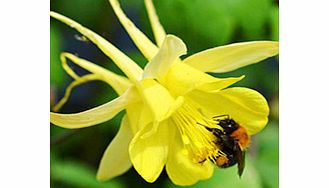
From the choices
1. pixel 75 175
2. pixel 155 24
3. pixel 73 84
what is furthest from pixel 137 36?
pixel 75 175

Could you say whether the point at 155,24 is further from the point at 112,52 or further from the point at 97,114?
the point at 97,114

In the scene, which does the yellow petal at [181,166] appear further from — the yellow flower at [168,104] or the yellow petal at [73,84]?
the yellow petal at [73,84]

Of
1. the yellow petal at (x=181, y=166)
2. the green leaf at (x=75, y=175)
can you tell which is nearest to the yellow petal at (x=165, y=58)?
the yellow petal at (x=181, y=166)

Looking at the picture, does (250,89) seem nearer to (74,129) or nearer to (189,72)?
(189,72)

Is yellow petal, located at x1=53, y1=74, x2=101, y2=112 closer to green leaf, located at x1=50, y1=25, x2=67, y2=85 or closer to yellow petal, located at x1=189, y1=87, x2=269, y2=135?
green leaf, located at x1=50, y1=25, x2=67, y2=85

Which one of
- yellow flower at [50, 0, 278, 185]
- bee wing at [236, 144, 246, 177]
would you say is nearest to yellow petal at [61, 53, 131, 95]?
yellow flower at [50, 0, 278, 185]
